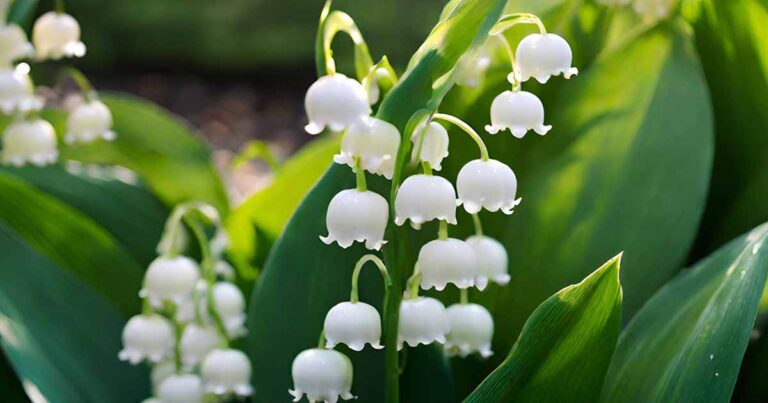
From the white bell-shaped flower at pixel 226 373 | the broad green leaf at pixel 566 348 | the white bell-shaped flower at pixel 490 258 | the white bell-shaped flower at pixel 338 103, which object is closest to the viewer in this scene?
the white bell-shaped flower at pixel 338 103

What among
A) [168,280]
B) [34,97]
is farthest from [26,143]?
[168,280]

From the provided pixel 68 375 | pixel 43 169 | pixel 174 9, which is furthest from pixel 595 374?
pixel 174 9

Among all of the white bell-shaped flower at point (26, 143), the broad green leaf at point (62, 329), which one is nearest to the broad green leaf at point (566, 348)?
the broad green leaf at point (62, 329)

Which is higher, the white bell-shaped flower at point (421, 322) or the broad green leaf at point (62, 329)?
the broad green leaf at point (62, 329)

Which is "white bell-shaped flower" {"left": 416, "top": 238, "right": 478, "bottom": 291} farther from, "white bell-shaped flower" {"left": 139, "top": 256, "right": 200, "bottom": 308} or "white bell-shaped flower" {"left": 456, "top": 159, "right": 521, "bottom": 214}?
"white bell-shaped flower" {"left": 139, "top": 256, "right": 200, "bottom": 308}

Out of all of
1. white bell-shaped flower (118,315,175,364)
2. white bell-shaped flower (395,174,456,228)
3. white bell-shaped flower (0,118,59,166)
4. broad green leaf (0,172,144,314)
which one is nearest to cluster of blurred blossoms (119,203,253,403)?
white bell-shaped flower (118,315,175,364)

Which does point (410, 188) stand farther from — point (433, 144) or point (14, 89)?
point (14, 89)

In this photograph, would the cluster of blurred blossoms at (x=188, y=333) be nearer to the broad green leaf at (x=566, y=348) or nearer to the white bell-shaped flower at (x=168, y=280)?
the white bell-shaped flower at (x=168, y=280)

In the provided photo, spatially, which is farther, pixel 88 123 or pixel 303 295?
pixel 88 123
